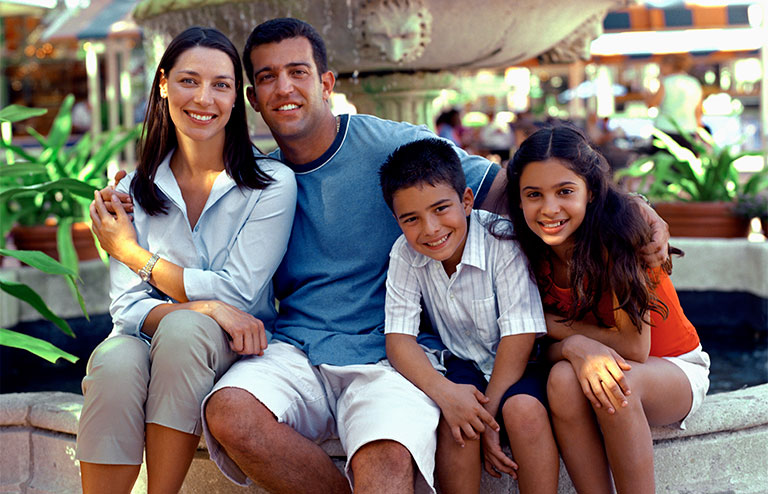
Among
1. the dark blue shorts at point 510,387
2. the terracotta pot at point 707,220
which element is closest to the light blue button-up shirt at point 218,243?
the dark blue shorts at point 510,387

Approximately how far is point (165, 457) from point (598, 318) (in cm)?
107

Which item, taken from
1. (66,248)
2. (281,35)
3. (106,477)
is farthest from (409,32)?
(106,477)

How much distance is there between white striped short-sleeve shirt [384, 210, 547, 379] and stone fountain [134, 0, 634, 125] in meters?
1.35

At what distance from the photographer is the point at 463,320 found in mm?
2215

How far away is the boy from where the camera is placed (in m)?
1.97

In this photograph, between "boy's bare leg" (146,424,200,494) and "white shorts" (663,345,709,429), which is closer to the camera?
"boy's bare leg" (146,424,200,494)

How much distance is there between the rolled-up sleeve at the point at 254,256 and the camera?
2217mm

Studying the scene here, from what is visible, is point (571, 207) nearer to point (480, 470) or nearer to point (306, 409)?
point (480, 470)

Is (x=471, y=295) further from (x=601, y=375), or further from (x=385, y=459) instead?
(x=385, y=459)

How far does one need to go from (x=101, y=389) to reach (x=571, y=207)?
1.18 meters

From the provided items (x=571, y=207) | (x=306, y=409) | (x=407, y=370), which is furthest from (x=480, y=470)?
(x=571, y=207)

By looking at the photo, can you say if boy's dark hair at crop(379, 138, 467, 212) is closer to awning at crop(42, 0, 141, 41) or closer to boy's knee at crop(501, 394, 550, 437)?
boy's knee at crop(501, 394, 550, 437)

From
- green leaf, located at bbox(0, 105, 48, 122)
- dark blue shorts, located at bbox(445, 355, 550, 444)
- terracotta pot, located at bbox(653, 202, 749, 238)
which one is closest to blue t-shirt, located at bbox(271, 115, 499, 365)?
dark blue shorts, located at bbox(445, 355, 550, 444)

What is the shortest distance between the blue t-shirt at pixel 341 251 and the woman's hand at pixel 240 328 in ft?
0.53
